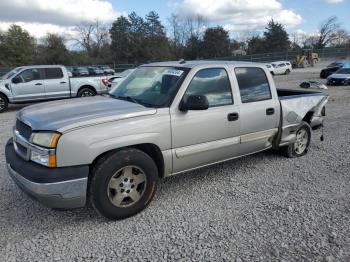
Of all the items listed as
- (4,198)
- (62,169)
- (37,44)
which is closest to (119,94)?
(62,169)

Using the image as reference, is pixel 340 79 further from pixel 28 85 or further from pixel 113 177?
pixel 113 177

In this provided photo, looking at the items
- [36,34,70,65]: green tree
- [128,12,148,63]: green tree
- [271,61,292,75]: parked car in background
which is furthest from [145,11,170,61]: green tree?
[271,61,292,75]: parked car in background

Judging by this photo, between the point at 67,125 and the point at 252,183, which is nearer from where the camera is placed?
the point at 67,125

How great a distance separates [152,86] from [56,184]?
1781 mm

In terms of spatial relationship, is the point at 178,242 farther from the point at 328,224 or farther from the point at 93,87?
the point at 93,87

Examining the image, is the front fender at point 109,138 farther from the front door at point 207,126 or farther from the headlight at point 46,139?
the front door at point 207,126

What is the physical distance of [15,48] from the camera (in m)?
51.7

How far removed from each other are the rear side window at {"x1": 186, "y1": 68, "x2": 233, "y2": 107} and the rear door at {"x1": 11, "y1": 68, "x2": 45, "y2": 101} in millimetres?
10318

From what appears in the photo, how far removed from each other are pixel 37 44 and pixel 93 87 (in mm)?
51829

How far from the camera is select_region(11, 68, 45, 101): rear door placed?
41.0 ft

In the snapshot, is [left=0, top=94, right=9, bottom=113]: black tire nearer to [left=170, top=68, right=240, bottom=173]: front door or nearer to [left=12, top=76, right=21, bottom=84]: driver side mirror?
[left=12, top=76, right=21, bottom=84]: driver side mirror

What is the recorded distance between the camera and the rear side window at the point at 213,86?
4055 millimetres

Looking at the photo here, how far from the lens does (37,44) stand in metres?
58.8

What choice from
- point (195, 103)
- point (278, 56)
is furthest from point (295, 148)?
point (278, 56)
